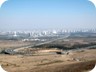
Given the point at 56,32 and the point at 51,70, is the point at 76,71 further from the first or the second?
the point at 56,32

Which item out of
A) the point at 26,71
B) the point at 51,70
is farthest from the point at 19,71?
the point at 51,70

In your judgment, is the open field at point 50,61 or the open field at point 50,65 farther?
the open field at point 50,61

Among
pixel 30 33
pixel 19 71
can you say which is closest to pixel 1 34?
pixel 30 33

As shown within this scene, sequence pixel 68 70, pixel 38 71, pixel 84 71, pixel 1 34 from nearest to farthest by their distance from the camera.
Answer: pixel 84 71 < pixel 68 70 < pixel 38 71 < pixel 1 34

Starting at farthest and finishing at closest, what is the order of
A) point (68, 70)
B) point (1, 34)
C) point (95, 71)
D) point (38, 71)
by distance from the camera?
point (1, 34) < point (38, 71) < point (68, 70) < point (95, 71)

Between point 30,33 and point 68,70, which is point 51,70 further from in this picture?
point 30,33

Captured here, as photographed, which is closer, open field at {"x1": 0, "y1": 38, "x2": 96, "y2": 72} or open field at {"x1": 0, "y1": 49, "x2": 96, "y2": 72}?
open field at {"x1": 0, "y1": 49, "x2": 96, "y2": 72}

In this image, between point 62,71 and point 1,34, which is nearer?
point 62,71

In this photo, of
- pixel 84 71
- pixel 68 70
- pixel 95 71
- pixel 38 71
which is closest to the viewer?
pixel 95 71

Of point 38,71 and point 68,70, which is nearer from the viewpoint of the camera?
point 68,70

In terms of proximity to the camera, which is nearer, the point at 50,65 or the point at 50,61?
the point at 50,65
